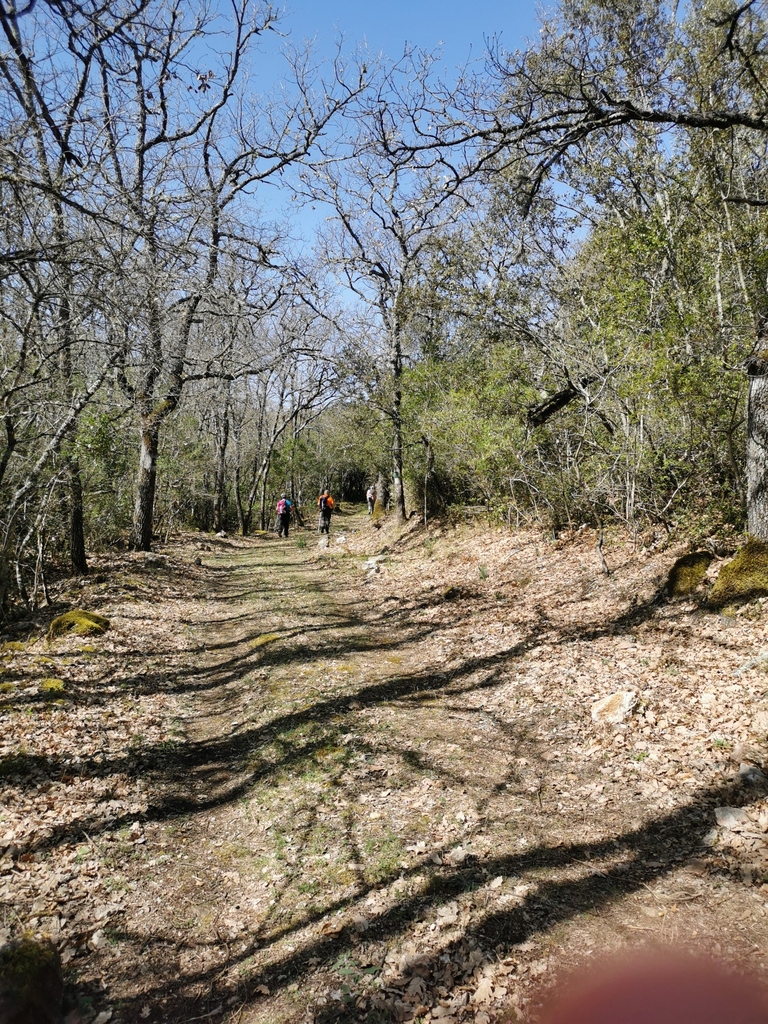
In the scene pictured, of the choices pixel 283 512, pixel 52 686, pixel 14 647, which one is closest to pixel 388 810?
pixel 52 686

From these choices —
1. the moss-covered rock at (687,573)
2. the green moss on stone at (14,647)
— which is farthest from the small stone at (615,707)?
the green moss on stone at (14,647)

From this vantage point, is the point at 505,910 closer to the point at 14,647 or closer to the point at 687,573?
the point at 687,573

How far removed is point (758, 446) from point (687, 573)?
1739mm

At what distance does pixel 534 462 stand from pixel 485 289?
3.93 m

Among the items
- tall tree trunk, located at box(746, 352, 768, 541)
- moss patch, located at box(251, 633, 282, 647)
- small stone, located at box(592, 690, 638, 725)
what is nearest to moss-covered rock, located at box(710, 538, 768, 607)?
tall tree trunk, located at box(746, 352, 768, 541)

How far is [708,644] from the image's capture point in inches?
240

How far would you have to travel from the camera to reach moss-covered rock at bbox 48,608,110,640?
8.49 meters

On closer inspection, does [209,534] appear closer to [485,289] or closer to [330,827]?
[485,289]

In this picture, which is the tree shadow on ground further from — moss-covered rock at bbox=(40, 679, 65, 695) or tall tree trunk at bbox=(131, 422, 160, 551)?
tall tree trunk at bbox=(131, 422, 160, 551)

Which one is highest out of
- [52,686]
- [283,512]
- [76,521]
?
[76,521]

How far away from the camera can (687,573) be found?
24.0 feet

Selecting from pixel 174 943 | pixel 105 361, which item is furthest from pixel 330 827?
pixel 105 361

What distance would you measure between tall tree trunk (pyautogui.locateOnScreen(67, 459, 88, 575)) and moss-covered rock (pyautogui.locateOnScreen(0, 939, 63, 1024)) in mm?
8827

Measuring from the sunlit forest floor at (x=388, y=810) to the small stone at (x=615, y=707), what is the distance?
0.29ft
